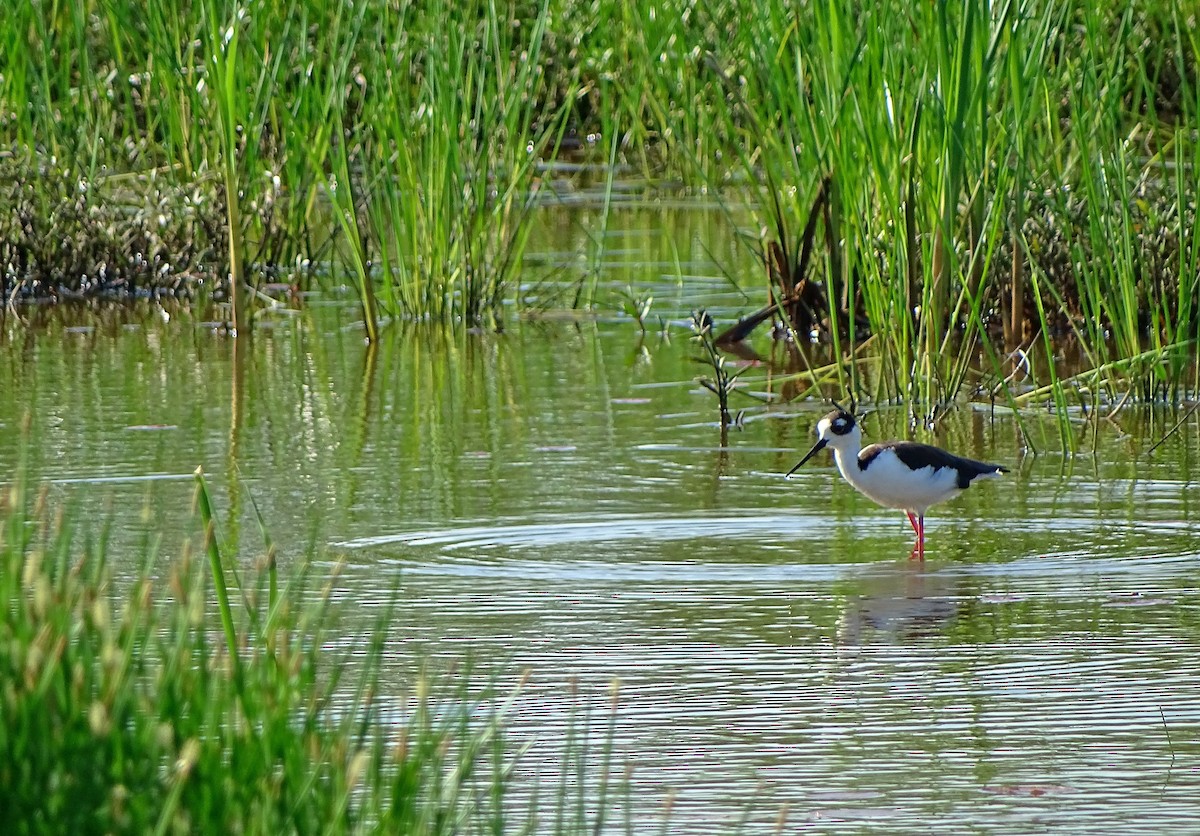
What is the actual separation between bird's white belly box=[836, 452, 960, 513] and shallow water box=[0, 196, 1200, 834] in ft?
0.43

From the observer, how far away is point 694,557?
6020mm

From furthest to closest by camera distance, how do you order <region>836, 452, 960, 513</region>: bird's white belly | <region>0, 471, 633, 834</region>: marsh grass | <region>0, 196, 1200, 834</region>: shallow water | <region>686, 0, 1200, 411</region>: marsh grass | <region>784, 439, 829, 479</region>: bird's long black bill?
<region>686, 0, 1200, 411</region>: marsh grass
<region>784, 439, 829, 479</region>: bird's long black bill
<region>836, 452, 960, 513</region>: bird's white belly
<region>0, 196, 1200, 834</region>: shallow water
<region>0, 471, 633, 834</region>: marsh grass

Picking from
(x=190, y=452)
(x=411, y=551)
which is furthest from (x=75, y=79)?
(x=411, y=551)

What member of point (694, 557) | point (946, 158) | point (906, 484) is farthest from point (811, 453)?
point (946, 158)

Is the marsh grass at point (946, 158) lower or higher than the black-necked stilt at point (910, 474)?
higher

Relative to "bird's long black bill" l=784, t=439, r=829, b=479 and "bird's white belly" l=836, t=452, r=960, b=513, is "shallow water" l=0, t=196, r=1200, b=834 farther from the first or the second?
"bird's white belly" l=836, t=452, r=960, b=513

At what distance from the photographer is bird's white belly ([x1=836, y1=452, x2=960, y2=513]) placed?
6.29m

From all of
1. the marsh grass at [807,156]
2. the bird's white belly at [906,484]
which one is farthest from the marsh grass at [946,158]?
the bird's white belly at [906,484]

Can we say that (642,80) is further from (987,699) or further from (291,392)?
(987,699)

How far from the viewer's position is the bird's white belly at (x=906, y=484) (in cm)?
629

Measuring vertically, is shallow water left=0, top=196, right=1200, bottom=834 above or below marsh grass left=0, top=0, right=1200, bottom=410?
below

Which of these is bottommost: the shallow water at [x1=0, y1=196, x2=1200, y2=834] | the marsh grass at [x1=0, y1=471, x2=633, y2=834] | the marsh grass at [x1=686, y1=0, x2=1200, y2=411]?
the shallow water at [x1=0, y1=196, x2=1200, y2=834]

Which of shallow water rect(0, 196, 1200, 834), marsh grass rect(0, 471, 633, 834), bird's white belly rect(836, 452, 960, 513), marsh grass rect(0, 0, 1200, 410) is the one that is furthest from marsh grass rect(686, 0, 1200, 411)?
marsh grass rect(0, 471, 633, 834)

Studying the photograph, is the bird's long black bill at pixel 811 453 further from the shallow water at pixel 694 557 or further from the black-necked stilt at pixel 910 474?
the black-necked stilt at pixel 910 474
